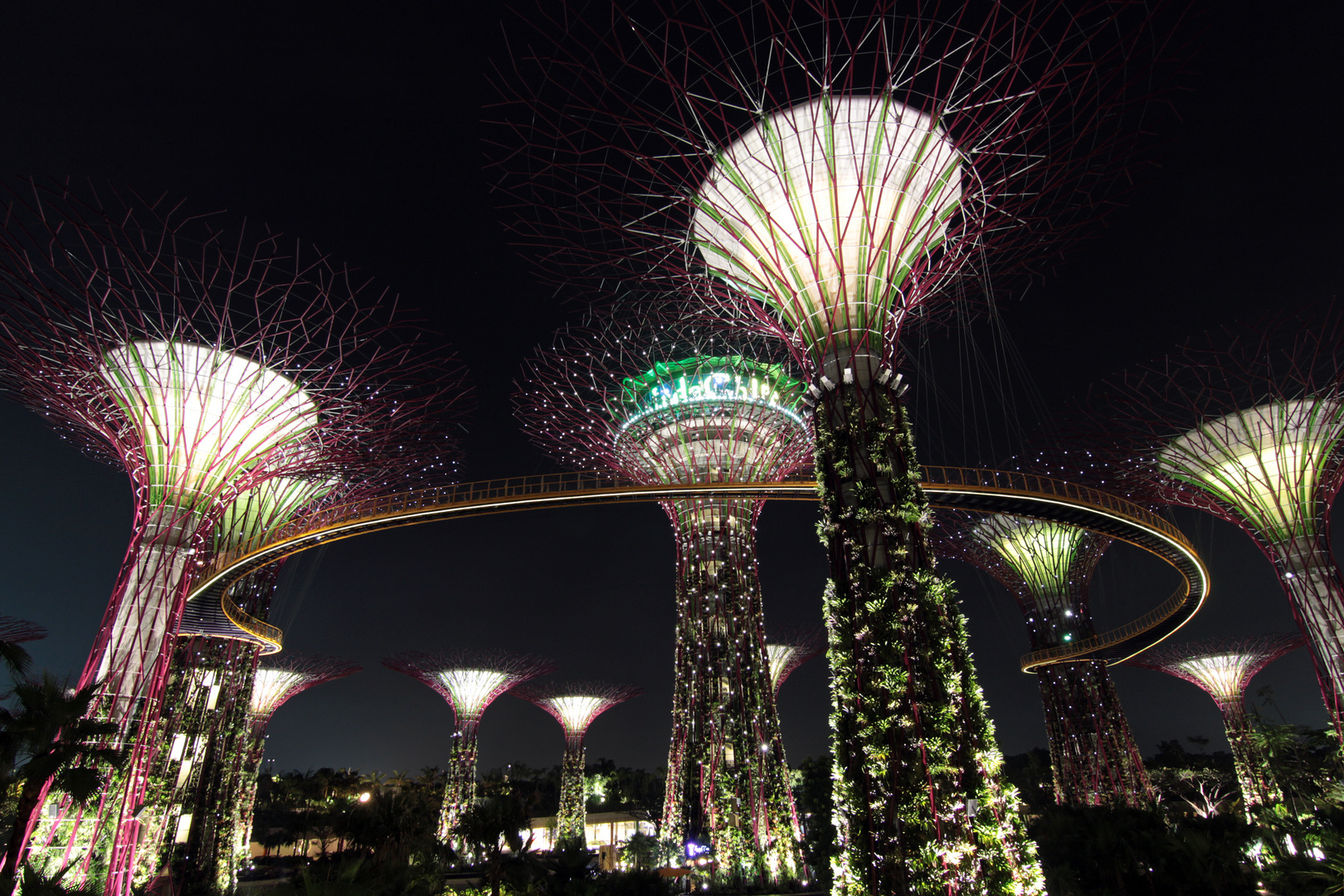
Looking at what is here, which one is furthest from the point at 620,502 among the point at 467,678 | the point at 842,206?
the point at 467,678

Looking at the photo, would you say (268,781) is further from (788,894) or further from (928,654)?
(928,654)

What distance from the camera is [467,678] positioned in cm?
4666

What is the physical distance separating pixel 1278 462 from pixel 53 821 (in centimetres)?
3503

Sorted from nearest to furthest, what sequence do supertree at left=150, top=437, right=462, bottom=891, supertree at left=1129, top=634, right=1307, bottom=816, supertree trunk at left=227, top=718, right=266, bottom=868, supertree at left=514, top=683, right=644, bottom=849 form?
1. supertree at left=150, top=437, right=462, bottom=891
2. supertree trunk at left=227, top=718, right=266, bottom=868
3. supertree at left=1129, top=634, right=1307, bottom=816
4. supertree at left=514, top=683, right=644, bottom=849

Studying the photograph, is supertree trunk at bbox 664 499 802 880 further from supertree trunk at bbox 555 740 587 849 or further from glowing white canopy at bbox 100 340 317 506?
supertree trunk at bbox 555 740 587 849

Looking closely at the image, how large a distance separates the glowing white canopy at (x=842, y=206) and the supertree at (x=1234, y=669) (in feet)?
132

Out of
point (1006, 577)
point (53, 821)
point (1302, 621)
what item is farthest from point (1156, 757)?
point (53, 821)

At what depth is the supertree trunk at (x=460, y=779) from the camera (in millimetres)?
40531

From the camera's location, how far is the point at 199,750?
96.7ft

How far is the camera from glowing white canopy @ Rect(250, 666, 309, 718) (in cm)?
4300

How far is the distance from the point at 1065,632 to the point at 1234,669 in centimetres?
1959

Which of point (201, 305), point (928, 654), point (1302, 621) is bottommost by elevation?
point (928, 654)

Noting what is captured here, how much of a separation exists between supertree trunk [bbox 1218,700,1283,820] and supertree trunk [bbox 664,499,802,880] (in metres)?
30.2

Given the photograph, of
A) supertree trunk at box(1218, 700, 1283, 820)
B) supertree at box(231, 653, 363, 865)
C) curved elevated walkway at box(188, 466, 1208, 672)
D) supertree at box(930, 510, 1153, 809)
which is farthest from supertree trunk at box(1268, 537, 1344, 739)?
supertree at box(231, 653, 363, 865)
